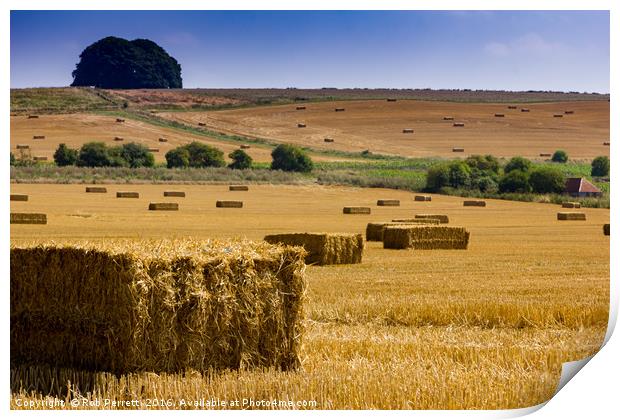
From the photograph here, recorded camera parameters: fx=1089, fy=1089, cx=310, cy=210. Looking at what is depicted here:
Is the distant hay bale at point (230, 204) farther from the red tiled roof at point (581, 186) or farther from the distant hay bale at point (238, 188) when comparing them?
the red tiled roof at point (581, 186)

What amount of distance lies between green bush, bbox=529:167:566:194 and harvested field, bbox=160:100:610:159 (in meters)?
4.52

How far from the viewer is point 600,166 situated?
3697 cm

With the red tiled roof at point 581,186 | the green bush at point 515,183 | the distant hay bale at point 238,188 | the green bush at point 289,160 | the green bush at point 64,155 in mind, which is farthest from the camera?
the green bush at point 289,160

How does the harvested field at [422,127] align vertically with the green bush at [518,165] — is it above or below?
above

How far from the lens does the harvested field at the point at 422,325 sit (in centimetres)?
758

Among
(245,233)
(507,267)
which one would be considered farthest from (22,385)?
(245,233)

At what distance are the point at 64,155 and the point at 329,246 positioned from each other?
14.3 metres

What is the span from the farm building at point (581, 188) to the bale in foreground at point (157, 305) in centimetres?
2792

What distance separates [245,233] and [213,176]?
11.2m

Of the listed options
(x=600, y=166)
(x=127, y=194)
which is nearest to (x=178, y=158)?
(x=127, y=194)

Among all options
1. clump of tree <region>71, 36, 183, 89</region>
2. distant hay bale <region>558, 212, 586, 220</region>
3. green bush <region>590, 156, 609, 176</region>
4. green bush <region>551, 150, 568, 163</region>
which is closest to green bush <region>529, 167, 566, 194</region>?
green bush <region>590, 156, 609, 176</region>

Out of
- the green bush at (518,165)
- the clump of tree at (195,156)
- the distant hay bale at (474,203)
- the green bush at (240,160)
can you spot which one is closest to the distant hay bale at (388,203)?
the distant hay bale at (474,203)

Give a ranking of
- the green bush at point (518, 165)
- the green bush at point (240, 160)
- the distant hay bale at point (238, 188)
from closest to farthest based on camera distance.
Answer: the distant hay bale at point (238, 188) < the green bush at point (240, 160) < the green bush at point (518, 165)

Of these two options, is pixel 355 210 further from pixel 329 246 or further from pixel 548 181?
pixel 329 246
